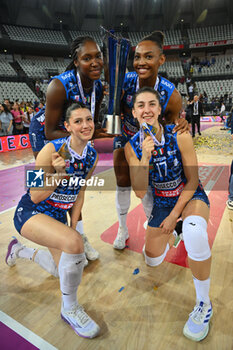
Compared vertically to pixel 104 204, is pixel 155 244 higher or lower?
higher

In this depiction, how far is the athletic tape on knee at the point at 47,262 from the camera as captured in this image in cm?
198

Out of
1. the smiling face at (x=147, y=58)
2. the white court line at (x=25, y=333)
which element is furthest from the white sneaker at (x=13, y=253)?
the smiling face at (x=147, y=58)

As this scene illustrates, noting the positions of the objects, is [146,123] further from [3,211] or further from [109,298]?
[3,211]

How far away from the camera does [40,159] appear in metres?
1.69

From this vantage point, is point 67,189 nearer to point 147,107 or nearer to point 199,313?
point 147,107

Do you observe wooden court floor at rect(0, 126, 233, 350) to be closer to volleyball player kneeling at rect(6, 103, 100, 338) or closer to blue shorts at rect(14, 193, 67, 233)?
volleyball player kneeling at rect(6, 103, 100, 338)

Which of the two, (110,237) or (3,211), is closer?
(110,237)

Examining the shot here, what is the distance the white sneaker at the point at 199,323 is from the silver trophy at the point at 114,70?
1280mm

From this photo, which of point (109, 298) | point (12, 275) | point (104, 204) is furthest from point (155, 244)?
point (104, 204)

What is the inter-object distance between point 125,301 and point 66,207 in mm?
829

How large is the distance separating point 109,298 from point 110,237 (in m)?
0.91

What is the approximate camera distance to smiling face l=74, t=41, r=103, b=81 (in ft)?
5.76

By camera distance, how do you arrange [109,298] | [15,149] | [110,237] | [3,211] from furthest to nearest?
[15,149] → [3,211] → [110,237] → [109,298]

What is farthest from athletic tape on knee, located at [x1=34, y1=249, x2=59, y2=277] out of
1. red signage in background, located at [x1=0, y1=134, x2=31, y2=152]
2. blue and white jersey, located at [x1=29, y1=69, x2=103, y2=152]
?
red signage in background, located at [x1=0, y1=134, x2=31, y2=152]
